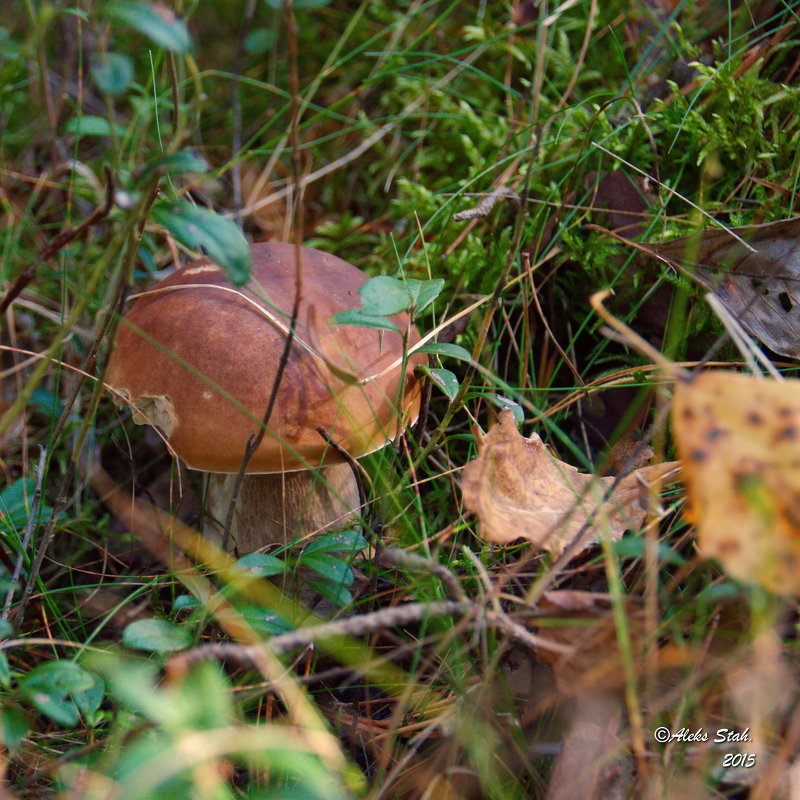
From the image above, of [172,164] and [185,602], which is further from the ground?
[172,164]

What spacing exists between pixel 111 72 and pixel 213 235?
0.25 meters

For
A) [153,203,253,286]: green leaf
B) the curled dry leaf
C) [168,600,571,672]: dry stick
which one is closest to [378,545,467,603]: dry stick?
[168,600,571,672]: dry stick

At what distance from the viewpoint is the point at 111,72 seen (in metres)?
0.96

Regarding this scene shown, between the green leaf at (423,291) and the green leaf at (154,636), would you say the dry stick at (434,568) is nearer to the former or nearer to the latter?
the green leaf at (154,636)

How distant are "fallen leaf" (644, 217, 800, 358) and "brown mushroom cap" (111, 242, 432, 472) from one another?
668 mm

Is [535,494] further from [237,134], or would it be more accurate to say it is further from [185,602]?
[237,134]

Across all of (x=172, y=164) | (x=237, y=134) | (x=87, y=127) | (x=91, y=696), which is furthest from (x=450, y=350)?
(x=237, y=134)

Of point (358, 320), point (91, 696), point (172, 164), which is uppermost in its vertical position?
point (172, 164)

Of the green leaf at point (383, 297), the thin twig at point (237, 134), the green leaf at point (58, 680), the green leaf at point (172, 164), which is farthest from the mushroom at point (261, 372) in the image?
the thin twig at point (237, 134)

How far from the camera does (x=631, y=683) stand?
0.81m

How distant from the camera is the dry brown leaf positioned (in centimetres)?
76

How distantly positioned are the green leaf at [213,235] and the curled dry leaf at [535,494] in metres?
0.47

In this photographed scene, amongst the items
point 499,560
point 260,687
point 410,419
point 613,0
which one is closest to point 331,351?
point 410,419

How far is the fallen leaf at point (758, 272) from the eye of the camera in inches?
57.2
